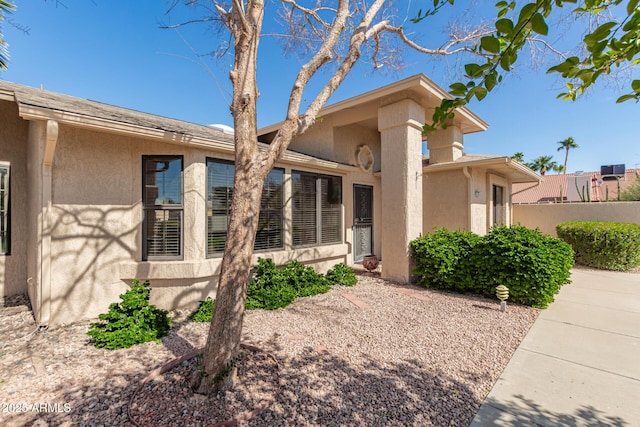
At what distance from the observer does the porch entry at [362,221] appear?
9.15 meters

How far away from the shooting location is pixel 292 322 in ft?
15.4

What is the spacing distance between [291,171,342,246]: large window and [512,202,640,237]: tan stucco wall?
294 inches

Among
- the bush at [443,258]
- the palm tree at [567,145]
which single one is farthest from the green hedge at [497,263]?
the palm tree at [567,145]

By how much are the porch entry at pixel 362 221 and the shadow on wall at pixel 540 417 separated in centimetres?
652

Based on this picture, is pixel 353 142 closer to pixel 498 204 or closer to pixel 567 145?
pixel 498 204

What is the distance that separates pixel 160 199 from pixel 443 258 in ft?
19.8

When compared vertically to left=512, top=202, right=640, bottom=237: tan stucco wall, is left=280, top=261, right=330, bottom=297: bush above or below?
below

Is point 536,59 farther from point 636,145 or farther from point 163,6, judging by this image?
point 163,6

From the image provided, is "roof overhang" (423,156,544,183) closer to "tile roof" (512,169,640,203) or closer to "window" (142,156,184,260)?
"window" (142,156,184,260)

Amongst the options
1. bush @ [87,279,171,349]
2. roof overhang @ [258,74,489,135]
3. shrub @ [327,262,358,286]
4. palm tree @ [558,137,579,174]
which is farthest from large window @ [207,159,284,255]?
palm tree @ [558,137,579,174]

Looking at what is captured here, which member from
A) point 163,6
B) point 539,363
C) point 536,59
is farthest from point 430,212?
point 163,6

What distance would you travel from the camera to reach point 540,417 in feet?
8.39

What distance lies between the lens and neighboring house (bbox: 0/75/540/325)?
4543 mm

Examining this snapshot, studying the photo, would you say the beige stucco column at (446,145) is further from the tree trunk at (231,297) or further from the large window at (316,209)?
A: the tree trunk at (231,297)
